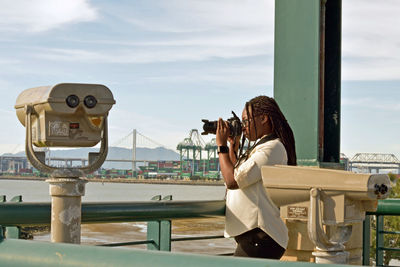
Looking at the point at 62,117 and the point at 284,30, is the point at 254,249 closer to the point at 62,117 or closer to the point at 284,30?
the point at 62,117

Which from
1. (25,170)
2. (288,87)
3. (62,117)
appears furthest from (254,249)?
(25,170)

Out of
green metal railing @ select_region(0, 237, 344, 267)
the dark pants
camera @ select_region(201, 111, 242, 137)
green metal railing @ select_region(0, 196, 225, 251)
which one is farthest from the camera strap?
green metal railing @ select_region(0, 237, 344, 267)

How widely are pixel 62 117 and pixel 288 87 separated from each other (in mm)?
2150

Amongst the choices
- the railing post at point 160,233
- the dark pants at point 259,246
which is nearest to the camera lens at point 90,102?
the dark pants at point 259,246

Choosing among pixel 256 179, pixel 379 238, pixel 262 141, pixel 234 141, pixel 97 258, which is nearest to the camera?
pixel 97 258

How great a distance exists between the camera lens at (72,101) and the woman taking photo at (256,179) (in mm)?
730

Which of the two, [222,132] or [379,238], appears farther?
[379,238]

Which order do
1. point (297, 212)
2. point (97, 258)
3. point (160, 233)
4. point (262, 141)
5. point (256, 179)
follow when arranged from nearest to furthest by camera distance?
point (97, 258)
point (297, 212)
point (256, 179)
point (262, 141)
point (160, 233)

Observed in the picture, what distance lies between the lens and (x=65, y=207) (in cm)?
242

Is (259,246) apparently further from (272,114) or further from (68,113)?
(68,113)

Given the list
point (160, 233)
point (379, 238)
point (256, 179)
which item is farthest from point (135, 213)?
point (379, 238)

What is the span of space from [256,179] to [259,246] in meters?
0.29

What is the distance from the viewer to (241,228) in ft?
9.40

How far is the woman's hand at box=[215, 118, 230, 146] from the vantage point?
9.61 feet
